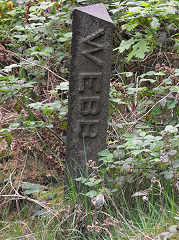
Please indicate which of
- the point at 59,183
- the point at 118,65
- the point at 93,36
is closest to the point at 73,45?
the point at 93,36

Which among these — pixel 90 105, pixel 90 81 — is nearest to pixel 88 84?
pixel 90 81

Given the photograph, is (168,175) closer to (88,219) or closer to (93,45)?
(88,219)

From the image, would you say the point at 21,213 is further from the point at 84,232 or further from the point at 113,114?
the point at 113,114

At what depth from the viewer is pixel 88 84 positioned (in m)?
2.22

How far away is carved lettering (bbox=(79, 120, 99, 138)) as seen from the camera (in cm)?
229

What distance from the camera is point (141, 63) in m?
3.66

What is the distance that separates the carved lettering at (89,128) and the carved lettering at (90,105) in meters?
0.07

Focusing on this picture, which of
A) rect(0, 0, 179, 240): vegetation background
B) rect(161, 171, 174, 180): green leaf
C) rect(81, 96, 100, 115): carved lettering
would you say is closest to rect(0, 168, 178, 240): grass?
rect(0, 0, 179, 240): vegetation background

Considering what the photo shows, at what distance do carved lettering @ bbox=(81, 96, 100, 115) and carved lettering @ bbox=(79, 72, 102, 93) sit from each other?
0.06m

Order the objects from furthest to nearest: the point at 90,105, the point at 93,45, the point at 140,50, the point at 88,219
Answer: the point at 140,50
the point at 90,105
the point at 93,45
the point at 88,219

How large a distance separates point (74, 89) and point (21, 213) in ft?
3.39

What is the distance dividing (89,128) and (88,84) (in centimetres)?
32

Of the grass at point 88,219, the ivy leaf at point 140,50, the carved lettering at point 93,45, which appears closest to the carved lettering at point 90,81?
the carved lettering at point 93,45

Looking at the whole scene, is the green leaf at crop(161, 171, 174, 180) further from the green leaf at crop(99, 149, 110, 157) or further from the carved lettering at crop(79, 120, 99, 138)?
the carved lettering at crop(79, 120, 99, 138)
